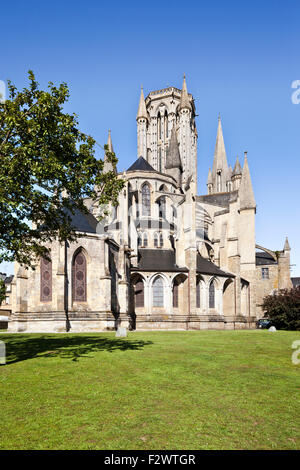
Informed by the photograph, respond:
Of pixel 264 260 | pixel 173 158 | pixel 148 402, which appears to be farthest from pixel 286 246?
pixel 148 402

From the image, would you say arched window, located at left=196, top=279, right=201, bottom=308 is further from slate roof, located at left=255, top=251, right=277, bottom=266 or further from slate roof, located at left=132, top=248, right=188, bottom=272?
slate roof, located at left=255, top=251, right=277, bottom=266

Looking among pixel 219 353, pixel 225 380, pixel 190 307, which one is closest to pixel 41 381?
pixel 225 380

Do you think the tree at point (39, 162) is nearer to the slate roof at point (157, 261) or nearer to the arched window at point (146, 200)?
the slate roof at point (157, 261)

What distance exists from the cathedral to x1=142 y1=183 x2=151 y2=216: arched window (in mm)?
142

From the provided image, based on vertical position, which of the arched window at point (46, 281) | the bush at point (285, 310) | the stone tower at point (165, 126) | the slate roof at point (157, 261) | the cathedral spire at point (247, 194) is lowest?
the bush at point (285, 310)

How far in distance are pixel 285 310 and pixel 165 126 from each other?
58.3 m

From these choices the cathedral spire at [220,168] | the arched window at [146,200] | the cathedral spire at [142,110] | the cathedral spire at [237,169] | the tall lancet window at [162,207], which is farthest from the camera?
the cathedral spire at [220,168]

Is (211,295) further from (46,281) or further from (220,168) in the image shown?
(220,168)

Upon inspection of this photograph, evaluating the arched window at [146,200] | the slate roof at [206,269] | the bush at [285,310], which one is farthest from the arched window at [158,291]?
the arched window at [146,200]

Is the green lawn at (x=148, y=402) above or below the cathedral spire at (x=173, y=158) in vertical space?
below

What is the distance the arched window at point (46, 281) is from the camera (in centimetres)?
2805

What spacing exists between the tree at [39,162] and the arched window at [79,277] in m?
14.2
